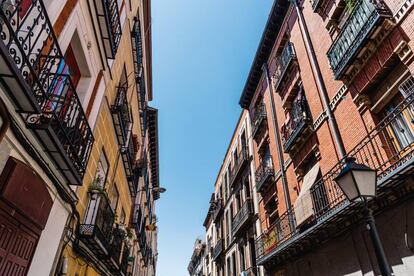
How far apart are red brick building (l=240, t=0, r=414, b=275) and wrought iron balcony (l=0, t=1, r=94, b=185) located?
6028 mm

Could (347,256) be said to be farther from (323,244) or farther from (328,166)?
(328,166)

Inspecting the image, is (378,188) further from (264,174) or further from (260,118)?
(260,118)

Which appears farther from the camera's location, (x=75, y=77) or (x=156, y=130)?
(x=156, y=130)

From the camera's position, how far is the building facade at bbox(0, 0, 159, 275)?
375 cm

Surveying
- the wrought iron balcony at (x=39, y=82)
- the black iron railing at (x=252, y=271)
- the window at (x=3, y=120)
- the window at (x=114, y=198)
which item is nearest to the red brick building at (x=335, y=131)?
the black iron railing at (x=252, y=271)

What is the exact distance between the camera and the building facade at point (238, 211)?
52.0ft

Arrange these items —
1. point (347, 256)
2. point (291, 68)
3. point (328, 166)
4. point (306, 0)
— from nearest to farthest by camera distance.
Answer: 1. point (347, 256)
2. point (328, 166)
3. point (306, 0)
4. point (291, 68)

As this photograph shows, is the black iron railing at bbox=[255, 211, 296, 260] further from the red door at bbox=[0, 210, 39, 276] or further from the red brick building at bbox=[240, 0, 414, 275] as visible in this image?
the red door at bbox=[0, 210, 39, 276]

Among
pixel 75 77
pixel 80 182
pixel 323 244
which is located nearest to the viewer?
pixel 80 182

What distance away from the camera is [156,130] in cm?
2377

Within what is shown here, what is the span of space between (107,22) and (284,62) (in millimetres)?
8679

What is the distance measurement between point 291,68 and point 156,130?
14.1 meters

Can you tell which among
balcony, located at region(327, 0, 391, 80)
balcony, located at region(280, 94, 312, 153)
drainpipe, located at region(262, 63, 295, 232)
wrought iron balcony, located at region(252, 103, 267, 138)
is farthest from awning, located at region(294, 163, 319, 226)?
wrought iron balcony, located at region(252, 103, 267, 138)

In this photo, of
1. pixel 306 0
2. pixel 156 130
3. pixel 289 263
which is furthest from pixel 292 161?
pixel 156 130
